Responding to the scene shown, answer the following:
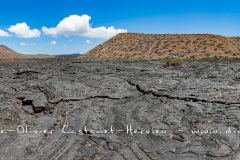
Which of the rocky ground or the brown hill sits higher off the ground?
the brown hill

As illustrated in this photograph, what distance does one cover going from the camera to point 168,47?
2105 inches

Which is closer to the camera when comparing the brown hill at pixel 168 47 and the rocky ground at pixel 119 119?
the rocky ground at pixel 119 119

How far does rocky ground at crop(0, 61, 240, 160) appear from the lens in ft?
19.0

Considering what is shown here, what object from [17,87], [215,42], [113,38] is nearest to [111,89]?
[17,87]

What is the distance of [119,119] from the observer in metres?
7.17

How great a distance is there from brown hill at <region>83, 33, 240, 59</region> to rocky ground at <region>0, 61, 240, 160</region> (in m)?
37.5

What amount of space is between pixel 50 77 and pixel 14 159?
5.89 metres

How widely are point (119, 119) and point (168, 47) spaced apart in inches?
1870

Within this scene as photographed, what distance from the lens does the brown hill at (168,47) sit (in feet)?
158

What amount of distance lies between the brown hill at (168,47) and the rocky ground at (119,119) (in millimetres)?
37496

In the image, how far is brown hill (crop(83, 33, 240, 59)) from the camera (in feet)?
158

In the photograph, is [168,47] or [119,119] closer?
[119,119]

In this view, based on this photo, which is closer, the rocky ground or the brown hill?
the rocky ground

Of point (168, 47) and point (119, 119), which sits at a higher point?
point (168, 47)
